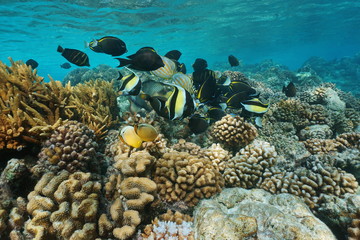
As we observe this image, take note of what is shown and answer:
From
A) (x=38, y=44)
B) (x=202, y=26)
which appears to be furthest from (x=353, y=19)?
(x=38, y=44)

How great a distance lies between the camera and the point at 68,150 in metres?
2.94

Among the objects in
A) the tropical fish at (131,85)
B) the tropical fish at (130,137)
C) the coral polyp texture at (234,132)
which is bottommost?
the coral polyp texture at (234,132)

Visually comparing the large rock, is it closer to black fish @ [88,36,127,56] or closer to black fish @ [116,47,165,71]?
black fish @ [116,47,165,71]

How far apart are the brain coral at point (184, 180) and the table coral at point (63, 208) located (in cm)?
99

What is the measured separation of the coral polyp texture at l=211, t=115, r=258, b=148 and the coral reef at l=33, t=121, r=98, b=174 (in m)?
2.87

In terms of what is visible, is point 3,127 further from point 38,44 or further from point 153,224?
point 38,44

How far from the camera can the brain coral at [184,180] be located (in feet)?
9.78

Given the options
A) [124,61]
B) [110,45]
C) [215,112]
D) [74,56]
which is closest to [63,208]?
[124,61]

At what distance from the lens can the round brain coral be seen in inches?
113

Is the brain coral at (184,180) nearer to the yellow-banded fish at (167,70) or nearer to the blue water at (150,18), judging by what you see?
the yellow-banded fish at (167,70)

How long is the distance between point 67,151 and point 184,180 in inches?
73.6

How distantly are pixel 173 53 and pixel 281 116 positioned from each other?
12.9 feet

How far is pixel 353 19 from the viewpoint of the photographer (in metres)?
37.4

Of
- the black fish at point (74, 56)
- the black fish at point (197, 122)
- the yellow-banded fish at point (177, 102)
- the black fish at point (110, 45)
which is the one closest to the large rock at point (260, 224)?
the yellow-banded fish at point (177, 102)
